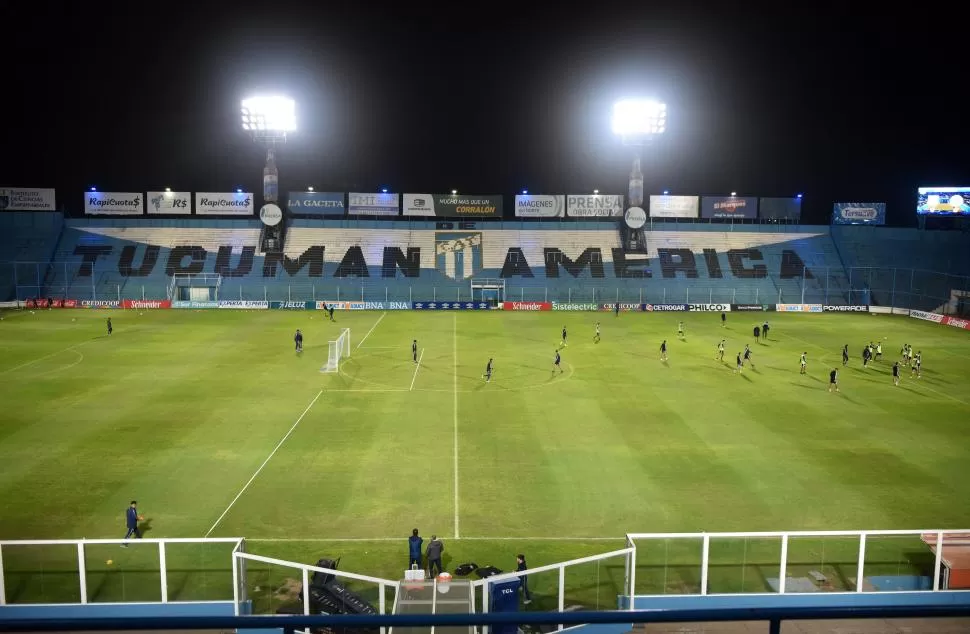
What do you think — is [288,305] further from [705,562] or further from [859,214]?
[859,214]

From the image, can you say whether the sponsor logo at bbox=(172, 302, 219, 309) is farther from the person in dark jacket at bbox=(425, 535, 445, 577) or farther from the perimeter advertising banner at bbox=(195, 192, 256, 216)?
the person in dark jacket at bbox=(425, 535, 445, 577)

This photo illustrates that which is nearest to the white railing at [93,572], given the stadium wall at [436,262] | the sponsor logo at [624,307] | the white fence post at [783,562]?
the white fence post at [783,562]

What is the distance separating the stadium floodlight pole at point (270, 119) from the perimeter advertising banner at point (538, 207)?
26.0m

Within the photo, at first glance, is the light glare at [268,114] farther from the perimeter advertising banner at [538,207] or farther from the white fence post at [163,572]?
the white fence post at [163,572]

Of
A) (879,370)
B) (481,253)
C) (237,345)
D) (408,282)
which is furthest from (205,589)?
(481,253)

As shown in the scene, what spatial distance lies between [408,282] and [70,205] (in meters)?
57.9

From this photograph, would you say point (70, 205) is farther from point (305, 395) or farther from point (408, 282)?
point (305, 395)

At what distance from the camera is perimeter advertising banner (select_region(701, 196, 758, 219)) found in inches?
→ 3228

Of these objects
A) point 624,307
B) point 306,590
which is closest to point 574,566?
point 306,590

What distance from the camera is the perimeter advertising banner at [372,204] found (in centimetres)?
8056

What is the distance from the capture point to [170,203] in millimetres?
78875

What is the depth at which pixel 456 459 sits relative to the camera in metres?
23.9

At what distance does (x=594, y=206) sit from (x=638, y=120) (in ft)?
37.8

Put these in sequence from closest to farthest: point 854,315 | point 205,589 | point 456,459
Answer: point 205,589 → point 456,459 → point 854,315
